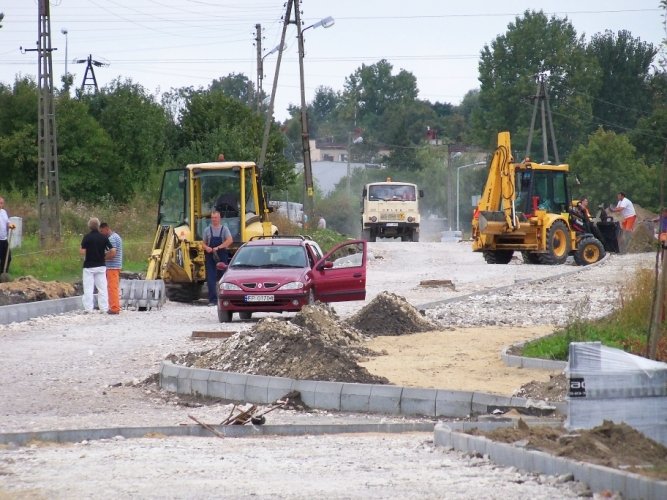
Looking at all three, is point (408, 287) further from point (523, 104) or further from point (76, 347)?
point (523, 104)

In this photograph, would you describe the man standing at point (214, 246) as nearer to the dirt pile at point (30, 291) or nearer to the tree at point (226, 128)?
the dirt pile at point (30, 291)

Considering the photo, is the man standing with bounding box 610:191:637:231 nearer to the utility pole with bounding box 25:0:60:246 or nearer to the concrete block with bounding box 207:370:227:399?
the utility pole with bounding box 25:0:60:246

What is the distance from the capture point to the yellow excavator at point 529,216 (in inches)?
1603

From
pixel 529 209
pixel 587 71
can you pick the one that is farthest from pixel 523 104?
pixel 529 209

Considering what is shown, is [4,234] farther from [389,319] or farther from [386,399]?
[386,399]

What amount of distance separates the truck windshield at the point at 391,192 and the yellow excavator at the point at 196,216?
31.0 m

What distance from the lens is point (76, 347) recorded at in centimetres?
2014

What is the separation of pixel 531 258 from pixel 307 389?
95.5 ft

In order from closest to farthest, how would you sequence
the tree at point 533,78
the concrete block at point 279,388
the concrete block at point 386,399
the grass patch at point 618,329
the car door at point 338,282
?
the concrete block at point 386,399, the concrete block at point 279,388, the grass patch at point 618,329, the car door at point 338,282, the tree at point 533,78

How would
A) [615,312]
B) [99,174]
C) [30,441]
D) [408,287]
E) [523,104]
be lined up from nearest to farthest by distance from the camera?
[30,441], [615,312], [408,287], [99,174], [523,104]

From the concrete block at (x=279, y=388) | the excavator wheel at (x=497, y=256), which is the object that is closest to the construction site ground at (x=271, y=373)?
the concrete block at (x=279, y=388)

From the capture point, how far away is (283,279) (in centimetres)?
2430

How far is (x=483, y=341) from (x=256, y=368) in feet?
14.6

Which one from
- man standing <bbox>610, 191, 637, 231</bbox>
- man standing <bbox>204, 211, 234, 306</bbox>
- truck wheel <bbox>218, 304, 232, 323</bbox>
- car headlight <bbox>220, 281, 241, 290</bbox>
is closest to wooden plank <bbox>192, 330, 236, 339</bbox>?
car headlight <bbox>220, 281, 241, 290</bbox>
